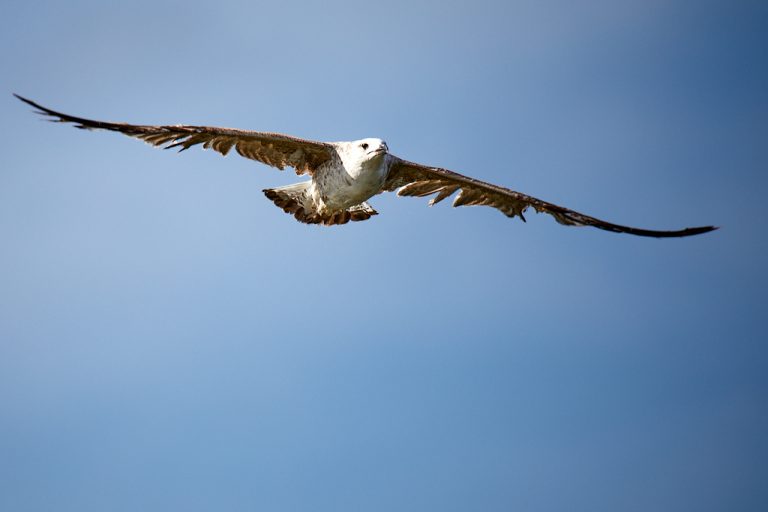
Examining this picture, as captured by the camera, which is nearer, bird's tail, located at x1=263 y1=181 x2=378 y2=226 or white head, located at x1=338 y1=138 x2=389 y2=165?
white head, located at x1=338 y1=138 x2=389 y2=165

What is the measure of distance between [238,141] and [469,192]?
13.6ft

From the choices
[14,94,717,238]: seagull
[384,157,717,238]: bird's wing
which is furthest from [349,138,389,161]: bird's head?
[384,157,717,238]: bird's wing

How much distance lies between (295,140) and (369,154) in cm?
126

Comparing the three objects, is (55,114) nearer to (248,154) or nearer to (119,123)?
(119,123)

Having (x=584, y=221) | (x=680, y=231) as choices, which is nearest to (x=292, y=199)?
(x=584, y=221)

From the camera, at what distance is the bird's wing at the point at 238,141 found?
559 inches

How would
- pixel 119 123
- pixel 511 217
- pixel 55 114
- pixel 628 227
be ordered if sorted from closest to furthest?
pixel 55 114, pixel 119 123, pixel 628 227, pixel 511 217

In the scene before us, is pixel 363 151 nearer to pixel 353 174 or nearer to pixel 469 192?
pixel 353 174

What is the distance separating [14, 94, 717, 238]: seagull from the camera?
14977 mm

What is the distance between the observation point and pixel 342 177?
1580cm

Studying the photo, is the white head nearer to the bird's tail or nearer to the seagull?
the seagull

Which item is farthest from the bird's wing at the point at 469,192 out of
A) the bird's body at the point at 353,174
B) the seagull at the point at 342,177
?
the bird's body at the point at 353,174

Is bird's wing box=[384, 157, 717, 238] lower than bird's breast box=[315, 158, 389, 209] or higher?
higher

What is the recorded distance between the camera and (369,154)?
1524 cm
